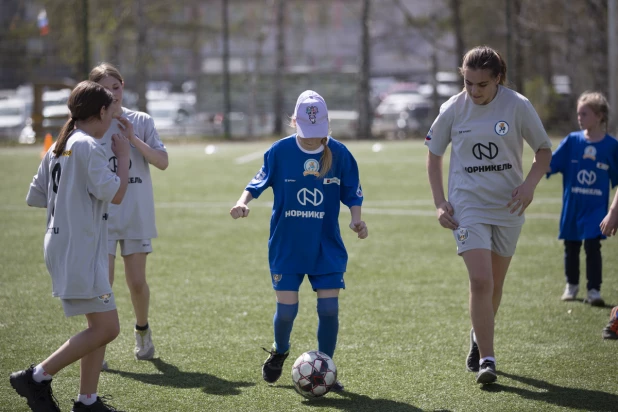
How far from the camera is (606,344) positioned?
625 cm

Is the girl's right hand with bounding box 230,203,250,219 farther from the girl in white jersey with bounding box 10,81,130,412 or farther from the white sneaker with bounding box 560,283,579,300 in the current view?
the white sneaker with bounding box 560,283,579,300

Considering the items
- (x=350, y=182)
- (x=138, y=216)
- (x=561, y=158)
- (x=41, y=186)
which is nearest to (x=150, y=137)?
(x=138, y=216)

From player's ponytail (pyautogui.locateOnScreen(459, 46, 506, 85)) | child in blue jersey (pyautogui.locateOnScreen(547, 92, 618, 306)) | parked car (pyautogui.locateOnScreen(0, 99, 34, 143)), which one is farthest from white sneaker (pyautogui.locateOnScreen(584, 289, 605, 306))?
parked car (pyautogui.locateOnScreen(0, 99, 34, 143))

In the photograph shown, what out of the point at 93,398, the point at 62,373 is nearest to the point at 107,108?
the point at 93,398

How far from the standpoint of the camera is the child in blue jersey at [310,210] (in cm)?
508

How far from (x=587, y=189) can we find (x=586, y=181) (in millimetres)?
77

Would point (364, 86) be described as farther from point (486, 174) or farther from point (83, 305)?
point (83, 305)

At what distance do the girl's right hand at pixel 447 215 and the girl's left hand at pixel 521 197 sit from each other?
0.37m

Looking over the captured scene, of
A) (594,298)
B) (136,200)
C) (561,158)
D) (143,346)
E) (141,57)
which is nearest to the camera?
(136,200)

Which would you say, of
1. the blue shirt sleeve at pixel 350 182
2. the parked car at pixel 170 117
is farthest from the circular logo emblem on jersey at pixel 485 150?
the parked car at pixel 170 117

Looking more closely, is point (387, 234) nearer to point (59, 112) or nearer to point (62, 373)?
point (62, 373)

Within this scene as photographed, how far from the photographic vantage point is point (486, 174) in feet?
17.3

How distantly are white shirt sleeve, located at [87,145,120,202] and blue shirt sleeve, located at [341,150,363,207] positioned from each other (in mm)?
1508

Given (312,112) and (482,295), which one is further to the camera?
(482,295)
